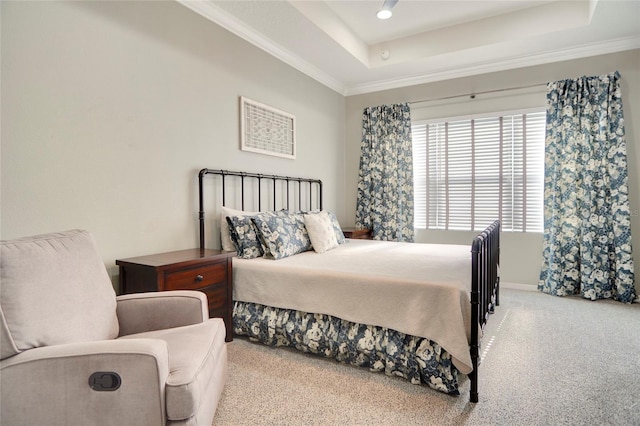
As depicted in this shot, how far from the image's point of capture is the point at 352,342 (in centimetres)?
213

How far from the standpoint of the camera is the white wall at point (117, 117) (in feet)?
5.98

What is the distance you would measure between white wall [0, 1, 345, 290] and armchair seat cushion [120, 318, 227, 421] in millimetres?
923

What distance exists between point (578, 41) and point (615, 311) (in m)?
2.61

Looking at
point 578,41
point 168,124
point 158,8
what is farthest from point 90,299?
point 578,41

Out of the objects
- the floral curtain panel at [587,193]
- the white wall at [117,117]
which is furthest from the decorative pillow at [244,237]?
the floral curtain panel at [587,193]

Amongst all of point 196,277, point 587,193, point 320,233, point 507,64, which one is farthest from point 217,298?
point 507,64

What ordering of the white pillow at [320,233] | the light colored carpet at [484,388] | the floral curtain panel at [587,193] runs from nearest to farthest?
the light colored carpet at [484,388] < the white pillow at [320,233] < the floral curtain panel at [587,193]

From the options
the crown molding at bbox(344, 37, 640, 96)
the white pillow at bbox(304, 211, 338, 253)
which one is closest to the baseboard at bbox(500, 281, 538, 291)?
the white pillow at bbox(304, 211, 338, 253)

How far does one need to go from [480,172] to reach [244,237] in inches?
117

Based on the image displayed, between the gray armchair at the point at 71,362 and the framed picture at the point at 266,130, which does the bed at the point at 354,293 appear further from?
the gray armchair at the point at 71,362

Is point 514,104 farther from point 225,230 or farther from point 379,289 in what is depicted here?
point 225,230

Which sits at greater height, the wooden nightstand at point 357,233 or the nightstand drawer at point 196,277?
the wooden nightstand at point 357,233

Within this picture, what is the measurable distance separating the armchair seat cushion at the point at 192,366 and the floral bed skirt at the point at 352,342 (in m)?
0.64

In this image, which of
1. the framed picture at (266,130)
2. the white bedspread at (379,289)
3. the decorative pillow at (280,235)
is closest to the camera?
the white bedspread at (379,289)
